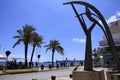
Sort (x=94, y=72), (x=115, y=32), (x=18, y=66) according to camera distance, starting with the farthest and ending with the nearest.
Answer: (x=115, y=32)
(x=18, y=66)
(x=94, y=72)

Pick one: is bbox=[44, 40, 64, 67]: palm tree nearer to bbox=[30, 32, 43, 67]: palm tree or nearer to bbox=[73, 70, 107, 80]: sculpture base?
bbox=[30, 32, 43, 67]: palm tree

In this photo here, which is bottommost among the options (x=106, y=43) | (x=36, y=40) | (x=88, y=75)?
(x=88, y=75)

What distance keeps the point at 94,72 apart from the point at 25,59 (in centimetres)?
3858

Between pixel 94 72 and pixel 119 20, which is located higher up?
pixel 119 20

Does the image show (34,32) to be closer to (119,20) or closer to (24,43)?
(24,43)

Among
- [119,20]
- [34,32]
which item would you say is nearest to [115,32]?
[119,20]

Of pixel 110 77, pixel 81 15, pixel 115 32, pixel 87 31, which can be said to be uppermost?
pixel 115 32

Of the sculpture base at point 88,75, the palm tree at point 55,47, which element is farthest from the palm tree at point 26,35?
the sculpture base at point 88,75

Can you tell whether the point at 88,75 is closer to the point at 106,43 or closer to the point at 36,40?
the point at 106,43

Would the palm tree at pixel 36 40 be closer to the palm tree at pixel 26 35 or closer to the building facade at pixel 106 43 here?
the palm tree at pixel 26 35

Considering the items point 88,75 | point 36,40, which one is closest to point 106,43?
point 36,40

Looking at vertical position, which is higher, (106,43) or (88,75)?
(106,43)

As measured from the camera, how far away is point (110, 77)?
14242 mm

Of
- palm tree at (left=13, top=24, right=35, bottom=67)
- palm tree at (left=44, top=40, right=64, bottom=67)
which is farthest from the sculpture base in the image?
palm tree at (left=44, top=40, right=64, bottom=67)
